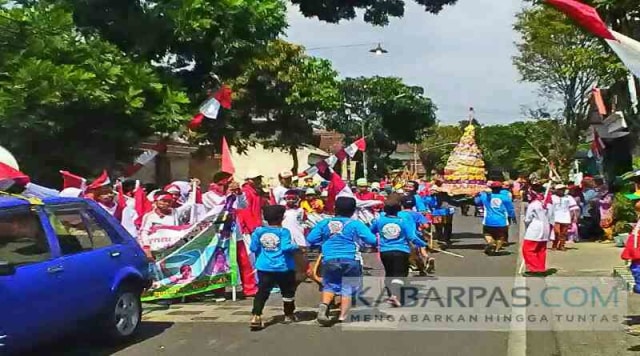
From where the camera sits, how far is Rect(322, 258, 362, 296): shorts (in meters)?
9.84

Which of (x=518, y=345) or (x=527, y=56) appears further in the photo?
(x=527, y=56)

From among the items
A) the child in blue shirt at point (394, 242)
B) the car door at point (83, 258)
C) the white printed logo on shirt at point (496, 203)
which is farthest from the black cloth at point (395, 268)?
the white printed logo on shirt at point (496, 203)

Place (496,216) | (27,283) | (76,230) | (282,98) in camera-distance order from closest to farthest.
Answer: (27,283) < (76,230) < (496,216) < (282,98)

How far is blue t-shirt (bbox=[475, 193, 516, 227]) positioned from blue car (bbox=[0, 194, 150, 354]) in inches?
382

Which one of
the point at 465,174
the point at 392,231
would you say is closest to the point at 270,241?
the point at 392,231

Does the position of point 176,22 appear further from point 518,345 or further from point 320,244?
point 518,345

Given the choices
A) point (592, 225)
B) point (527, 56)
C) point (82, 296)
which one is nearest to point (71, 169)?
point (82, 296)

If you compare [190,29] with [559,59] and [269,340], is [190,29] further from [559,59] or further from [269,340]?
[559,59]

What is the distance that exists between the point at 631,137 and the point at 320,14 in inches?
389

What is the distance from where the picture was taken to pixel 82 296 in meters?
8.38

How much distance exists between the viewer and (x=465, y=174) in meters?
20.6

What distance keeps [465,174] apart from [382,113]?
138 ft

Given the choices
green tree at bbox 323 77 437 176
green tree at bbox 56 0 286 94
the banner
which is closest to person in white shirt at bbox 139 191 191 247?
the banner

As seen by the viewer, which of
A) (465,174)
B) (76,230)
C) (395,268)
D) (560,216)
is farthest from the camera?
(465,174)
